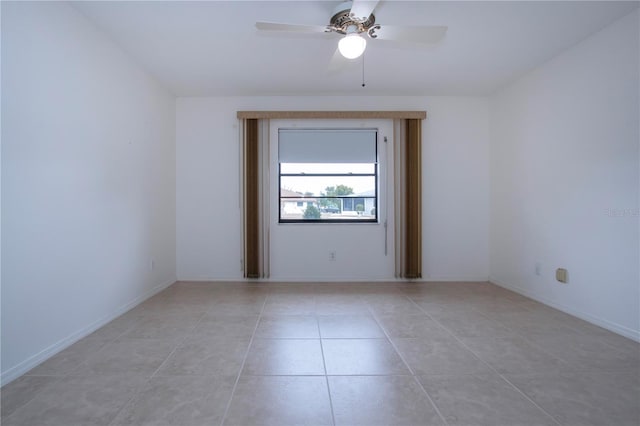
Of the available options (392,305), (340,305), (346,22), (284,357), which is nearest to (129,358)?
(284,357)

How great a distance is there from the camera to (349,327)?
275 centimetres

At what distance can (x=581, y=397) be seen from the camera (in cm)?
172

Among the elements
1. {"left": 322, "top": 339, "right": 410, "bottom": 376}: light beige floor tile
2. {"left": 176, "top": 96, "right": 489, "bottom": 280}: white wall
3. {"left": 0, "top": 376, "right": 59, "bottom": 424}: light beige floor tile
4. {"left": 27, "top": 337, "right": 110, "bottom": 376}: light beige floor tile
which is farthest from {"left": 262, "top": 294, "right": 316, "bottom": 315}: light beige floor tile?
{"left": 0, "top": 376, "right": 59, "bottom": 424}: light beige floor tile

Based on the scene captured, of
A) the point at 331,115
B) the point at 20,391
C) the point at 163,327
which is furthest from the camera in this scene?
the point at 331,115

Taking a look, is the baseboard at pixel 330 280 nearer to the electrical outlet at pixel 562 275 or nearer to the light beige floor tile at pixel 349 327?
the electrical outlet at pixel 562 275

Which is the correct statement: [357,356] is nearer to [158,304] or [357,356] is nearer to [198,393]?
[198,393]

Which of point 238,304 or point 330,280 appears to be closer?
point 238,304

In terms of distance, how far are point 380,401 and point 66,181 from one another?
2.65 meters

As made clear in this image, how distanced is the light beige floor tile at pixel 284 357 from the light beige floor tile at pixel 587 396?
124cm

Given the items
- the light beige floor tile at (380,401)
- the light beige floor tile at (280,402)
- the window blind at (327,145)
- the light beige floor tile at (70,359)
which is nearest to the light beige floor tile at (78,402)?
the light beige floor tile at (70,359)

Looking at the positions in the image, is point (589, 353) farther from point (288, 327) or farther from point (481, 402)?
point (288, 327)

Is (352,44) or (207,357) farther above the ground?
(352,44)

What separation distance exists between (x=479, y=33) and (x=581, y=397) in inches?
115

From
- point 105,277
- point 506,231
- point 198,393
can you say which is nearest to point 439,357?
point 198,393
